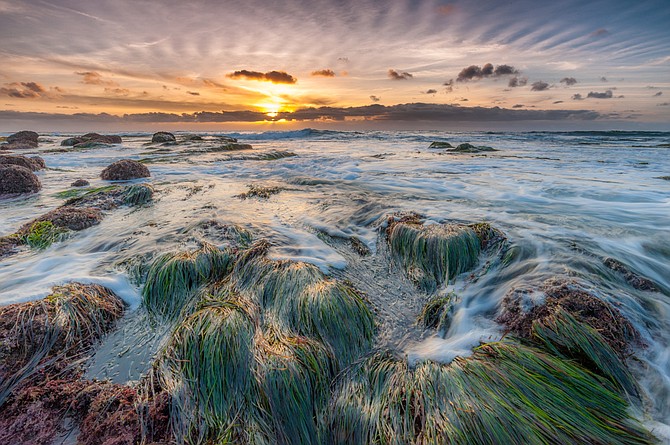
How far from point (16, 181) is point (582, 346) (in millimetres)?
12640

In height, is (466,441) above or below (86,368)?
above

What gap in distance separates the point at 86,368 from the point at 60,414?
465 millimetres

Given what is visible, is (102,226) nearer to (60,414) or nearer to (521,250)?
(60,414)

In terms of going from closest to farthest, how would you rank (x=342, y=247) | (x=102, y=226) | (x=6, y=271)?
(x=6, y=271)
(x=342, y=247)
(x=102, y=226)

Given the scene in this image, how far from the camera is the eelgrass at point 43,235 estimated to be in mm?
4819

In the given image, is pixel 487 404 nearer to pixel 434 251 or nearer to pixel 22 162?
pixel 434 251

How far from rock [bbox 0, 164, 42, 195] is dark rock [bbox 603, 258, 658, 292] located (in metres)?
13.3

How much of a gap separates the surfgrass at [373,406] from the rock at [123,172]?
1137cm

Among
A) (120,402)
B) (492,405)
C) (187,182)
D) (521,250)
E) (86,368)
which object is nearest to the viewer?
(492,405)

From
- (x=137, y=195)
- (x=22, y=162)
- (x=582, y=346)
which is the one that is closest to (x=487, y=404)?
(x=582, y=346)

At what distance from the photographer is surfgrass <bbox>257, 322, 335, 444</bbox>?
7.47 ft

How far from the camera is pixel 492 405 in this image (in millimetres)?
2121

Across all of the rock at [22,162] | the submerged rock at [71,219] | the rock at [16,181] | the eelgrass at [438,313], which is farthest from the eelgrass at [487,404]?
the rock at [22,162]

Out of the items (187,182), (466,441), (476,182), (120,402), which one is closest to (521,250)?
(466,441)
